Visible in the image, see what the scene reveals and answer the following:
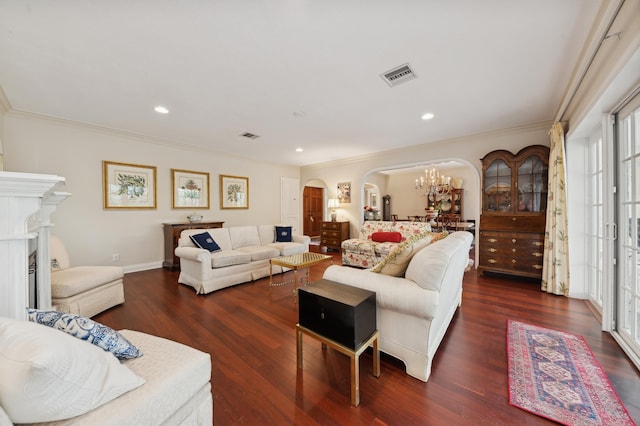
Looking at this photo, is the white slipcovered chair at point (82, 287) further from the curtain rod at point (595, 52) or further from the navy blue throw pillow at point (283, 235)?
the curtain rod at point (595, 52)

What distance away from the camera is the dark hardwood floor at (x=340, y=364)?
144 centimetres

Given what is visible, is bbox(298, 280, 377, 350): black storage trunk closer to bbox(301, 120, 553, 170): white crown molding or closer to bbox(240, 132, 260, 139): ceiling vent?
bbox(240, 132, 260, 139): ceiling vent

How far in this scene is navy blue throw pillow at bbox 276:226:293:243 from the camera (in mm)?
4949

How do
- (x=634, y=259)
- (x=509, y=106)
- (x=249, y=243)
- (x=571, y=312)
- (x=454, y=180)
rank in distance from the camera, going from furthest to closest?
1. (x=454, y=180)
2. (x=249, y=243)
3. (x=509, y=106)
4. (x=571, y=312)
5. (x=634, y=259)

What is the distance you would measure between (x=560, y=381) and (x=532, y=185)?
3129 millimetres

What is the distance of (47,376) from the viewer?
71 cm

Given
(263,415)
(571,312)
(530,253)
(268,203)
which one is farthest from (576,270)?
(268,203)

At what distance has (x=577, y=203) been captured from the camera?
3.24m

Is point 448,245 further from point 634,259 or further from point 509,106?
point 509,106

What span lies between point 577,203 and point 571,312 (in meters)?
1.47

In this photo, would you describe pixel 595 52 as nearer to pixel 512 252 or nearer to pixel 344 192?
pixel 512 252

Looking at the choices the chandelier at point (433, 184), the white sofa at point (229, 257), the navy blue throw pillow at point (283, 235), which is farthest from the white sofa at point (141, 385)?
the chandelier at point (433, 184)

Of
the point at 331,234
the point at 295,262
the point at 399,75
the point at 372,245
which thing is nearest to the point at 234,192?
the point at 331,234

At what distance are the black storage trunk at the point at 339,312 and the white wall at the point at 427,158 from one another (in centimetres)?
346
